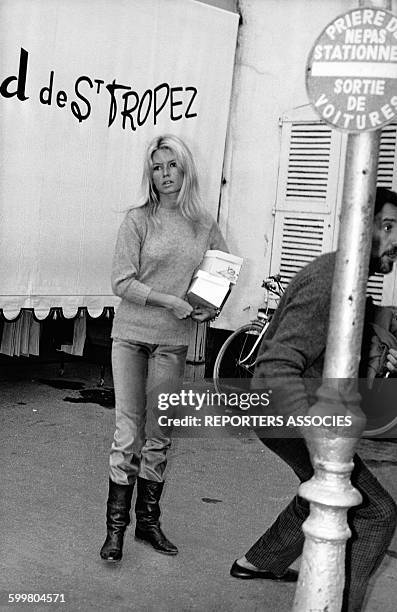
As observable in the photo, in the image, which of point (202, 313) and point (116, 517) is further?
point (202, 313)

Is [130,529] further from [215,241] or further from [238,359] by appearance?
[238,359]

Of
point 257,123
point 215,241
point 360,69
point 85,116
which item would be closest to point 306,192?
point 257,123

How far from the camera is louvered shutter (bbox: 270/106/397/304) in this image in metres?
7.68

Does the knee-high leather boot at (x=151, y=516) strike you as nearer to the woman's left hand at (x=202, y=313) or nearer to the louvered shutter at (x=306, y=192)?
the woman's left hand at (x=202, y=313)

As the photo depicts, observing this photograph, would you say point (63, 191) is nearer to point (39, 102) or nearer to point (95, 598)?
point (39, 102)

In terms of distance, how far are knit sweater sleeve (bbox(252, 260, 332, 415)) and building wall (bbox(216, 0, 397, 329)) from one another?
4811 millimetres

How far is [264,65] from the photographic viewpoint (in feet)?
26.1

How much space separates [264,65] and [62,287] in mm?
2610

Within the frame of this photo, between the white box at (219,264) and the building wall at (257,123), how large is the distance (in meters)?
3.53

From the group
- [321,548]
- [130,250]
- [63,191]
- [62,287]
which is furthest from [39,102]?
[321,548]

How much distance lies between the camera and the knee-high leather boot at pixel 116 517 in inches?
169

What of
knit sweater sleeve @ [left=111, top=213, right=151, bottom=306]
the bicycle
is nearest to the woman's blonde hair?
knit sweater sleeve @ [left=111, top=213, right=151, bottom=306]

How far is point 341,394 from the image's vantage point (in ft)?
9.58

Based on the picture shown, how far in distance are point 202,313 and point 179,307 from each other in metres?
0.18
